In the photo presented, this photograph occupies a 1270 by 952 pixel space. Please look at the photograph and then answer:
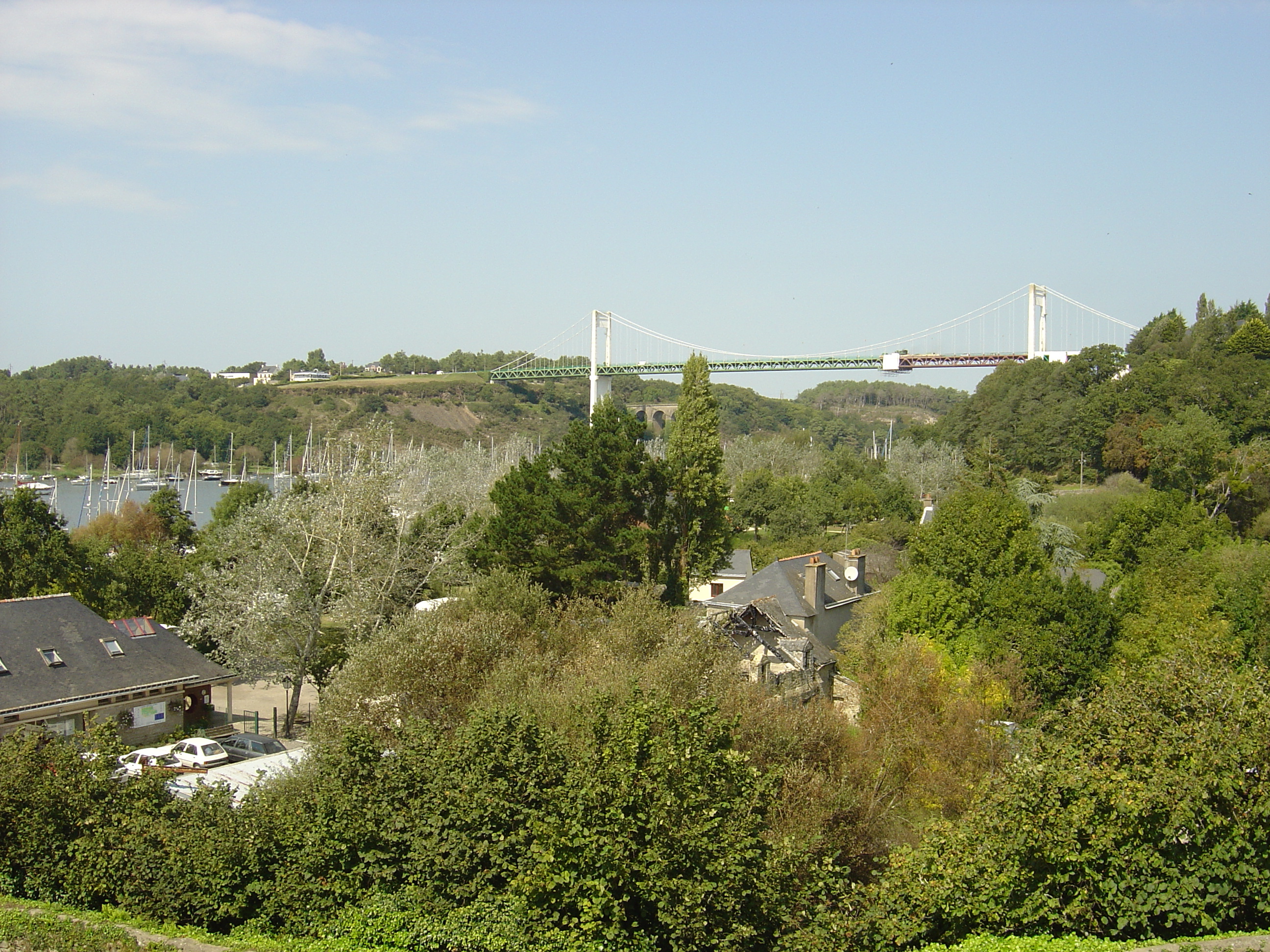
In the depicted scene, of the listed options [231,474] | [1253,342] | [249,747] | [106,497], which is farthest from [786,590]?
[231,474]

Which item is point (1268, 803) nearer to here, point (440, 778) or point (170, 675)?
point (440, 778)

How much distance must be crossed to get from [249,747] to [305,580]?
18.0 ft

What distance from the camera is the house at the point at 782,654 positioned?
2056 cm

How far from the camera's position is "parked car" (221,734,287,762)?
731 inches

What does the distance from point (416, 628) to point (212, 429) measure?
96996mm

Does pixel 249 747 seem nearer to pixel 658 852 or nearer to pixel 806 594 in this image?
pixel 658 852

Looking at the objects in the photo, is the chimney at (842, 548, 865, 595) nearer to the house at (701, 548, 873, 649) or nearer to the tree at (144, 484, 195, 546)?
the house at (701, 548, 873, 649)

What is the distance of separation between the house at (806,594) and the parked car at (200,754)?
37.9ft

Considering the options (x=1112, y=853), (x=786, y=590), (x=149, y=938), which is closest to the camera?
(x=1112, y=853)

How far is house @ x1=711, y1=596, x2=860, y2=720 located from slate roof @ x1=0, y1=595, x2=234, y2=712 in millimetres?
11240

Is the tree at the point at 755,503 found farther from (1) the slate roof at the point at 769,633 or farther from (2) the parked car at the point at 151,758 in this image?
(2) the parked car at the point at 151,758

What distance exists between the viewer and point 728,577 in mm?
37312

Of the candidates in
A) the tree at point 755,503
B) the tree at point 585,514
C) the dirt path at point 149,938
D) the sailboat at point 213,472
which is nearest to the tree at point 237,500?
the tree at point 585,514

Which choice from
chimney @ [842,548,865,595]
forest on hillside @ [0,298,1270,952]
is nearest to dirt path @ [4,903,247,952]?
forest on hillside @ [0,298,1270,952]
